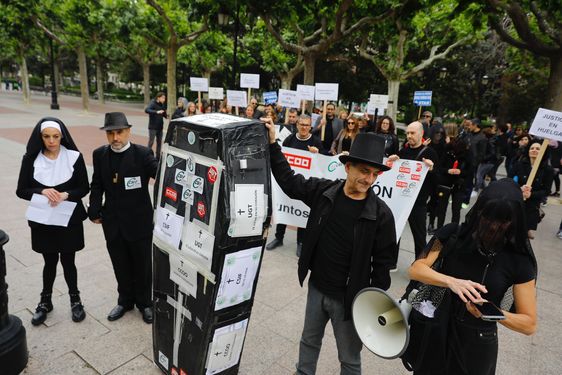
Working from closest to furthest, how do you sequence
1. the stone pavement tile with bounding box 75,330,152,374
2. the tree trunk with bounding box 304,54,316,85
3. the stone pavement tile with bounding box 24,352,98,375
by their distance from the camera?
1. the stone pavement tile with bounding box 24,352,98,375
2. the stone pavement tile with bounding box 75,330,152,374
3. the tree trunk with bounding box 304,54,316,85

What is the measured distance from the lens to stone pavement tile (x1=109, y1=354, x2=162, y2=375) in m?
2.95

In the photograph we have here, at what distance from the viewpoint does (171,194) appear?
99.2 inches

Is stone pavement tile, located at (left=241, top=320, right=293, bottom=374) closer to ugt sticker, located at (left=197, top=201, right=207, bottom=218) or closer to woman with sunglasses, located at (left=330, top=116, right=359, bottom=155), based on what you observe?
ugt sticker, located at (left=197, top=201, right=207, bottom=218)

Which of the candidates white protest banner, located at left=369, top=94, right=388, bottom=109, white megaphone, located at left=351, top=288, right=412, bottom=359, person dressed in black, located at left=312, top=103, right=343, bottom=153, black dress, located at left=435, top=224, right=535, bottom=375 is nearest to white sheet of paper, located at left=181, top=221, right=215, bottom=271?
white megaphone, located at left=351, top=288, right=412, bottom=359

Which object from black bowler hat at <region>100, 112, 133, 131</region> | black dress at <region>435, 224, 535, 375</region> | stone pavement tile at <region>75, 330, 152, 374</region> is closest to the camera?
black dress at <region>435, 224, 535, 375</region>

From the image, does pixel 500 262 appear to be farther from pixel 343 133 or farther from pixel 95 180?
pixel 343 133

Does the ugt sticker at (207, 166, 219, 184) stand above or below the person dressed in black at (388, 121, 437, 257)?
above

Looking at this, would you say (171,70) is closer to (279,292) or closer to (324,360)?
(279,292)

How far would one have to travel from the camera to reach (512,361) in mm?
3414

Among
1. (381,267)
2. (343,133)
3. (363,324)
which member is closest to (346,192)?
(381,267)

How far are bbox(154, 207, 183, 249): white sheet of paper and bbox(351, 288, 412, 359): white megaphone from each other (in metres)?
1.21

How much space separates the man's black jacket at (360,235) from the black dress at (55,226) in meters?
1.94

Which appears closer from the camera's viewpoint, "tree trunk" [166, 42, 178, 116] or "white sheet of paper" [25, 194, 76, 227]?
"white sheet of paper" [25, 194, 76, 227]

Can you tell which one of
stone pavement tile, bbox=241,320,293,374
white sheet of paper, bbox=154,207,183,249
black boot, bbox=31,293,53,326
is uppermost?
white sheet of paper, bbox=154,207,183,249
